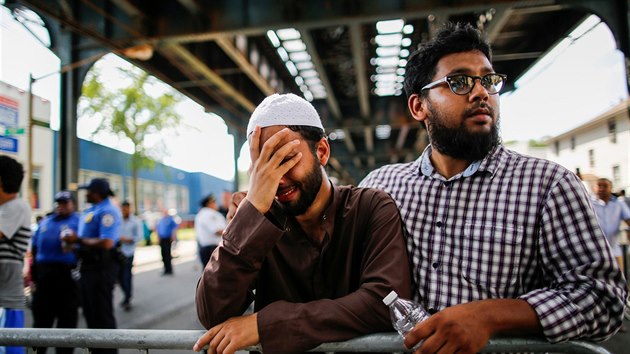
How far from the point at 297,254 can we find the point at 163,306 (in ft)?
24.7

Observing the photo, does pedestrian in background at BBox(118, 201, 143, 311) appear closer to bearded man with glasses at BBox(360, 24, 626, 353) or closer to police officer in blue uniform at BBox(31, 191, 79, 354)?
police officer in blue uniform at BBox(31, 191, 79, 354)

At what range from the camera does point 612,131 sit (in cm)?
2541

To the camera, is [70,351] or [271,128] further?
[70,351]

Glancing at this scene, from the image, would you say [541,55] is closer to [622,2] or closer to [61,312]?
[622,2]

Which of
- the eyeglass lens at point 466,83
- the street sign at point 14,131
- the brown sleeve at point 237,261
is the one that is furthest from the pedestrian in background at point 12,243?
the eyeglass lens at point 466,83

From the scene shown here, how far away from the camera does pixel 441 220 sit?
5.69 feet

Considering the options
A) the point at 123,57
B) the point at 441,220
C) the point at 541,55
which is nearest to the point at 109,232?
the point at 123,57

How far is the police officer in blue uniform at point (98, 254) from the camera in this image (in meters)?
5.06

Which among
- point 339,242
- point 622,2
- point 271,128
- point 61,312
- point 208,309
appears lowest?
point 61,312

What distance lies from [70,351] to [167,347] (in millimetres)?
3758

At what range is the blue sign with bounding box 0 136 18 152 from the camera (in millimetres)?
5387

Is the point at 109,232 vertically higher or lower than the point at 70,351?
higher

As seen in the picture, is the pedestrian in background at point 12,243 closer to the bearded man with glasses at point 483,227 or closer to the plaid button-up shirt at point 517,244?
the bearded man with glasses at point 483,227

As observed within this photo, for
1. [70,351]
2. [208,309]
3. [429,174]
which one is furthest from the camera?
[70,351]
